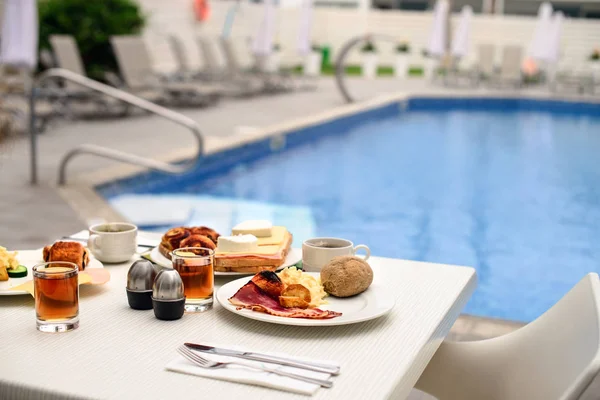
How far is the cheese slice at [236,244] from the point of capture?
1692mm

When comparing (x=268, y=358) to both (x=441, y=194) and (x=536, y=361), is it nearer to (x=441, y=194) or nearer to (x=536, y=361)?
(x=536, y=361)

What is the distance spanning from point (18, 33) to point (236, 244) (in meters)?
6.62

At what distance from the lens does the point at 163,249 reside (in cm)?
177

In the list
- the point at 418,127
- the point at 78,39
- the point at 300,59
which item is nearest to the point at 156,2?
the point at 78,39

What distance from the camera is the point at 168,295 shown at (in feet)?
4.71

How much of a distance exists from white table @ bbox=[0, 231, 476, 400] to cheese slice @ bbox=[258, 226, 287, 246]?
0.77 feet

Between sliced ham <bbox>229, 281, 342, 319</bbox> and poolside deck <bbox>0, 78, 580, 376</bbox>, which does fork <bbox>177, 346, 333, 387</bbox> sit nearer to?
sliced ham <bbox>229, 281, 342, 319</bbox>

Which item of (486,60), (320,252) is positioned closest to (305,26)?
(486,60)

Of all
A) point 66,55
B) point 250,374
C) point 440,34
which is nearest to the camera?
point 250,374

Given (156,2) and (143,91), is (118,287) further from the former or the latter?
(156,2)

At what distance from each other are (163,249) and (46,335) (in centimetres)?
43

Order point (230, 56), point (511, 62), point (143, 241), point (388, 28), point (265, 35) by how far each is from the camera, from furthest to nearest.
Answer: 1. point (388, 28)
2. point (511, 62)
3. point (265, 35)
4. point (230, 56)
5. point (143, 241)

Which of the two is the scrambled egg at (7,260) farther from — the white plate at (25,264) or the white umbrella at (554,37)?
the white umbrella at (554,37)

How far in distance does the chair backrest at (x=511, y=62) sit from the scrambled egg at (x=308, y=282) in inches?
615
